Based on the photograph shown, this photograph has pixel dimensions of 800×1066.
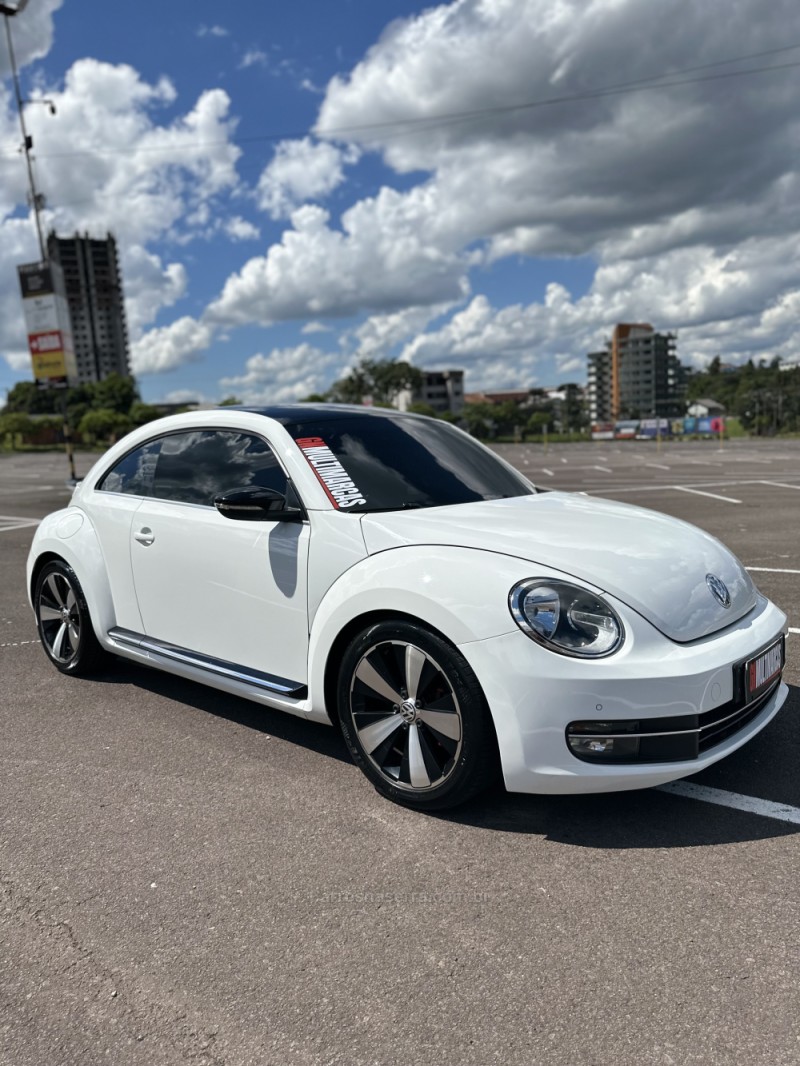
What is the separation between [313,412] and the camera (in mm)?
3920

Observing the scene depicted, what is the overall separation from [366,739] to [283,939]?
0.88 m

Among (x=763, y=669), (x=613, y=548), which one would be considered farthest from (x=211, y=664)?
(x=763, y=669)

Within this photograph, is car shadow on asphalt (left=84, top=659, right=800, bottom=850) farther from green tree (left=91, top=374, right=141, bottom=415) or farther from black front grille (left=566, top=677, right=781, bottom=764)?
green tree (left=91, top=374, right=141, bottom=415)

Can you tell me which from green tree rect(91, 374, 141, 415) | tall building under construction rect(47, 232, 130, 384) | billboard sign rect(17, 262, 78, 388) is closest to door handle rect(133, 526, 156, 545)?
billboard sign rect(17, 262, 78, 388)

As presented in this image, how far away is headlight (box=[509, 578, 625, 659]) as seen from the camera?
2637 millimetres

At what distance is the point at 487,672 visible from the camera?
2680 millimetres

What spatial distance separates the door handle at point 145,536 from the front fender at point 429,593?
1.22m

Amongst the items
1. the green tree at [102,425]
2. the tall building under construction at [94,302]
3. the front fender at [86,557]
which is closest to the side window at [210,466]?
the front fender at [86,557]

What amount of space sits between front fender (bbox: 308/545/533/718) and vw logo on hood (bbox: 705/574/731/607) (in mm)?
776

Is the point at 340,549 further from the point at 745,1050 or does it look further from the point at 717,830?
the point at 745,1050

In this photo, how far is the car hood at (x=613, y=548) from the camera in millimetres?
2783

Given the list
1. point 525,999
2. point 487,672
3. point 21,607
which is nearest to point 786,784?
point 487,672

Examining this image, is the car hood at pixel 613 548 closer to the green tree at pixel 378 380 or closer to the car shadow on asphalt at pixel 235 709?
the car shadow on asphalt at pixel 235 709

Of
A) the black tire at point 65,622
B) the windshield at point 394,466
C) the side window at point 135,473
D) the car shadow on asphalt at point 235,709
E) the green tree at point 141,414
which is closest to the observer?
the windshield at point 394,466
